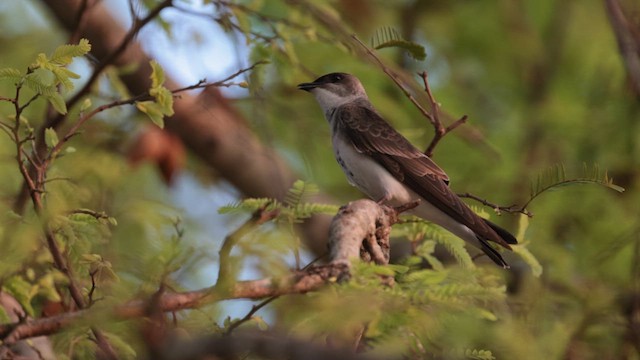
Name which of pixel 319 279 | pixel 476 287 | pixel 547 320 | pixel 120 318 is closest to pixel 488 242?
pixel 547 320

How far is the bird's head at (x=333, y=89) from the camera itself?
7875 mm

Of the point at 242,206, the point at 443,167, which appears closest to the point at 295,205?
the point at 242,206

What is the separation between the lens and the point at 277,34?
20.2 feet

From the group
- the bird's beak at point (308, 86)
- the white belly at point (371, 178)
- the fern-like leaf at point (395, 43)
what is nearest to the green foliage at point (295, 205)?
the fern-like leaf at point (395, 43)

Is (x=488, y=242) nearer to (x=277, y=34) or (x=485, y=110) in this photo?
(x=277, y=34)

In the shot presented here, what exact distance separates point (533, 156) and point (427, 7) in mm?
2763

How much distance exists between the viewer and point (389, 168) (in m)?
6.93

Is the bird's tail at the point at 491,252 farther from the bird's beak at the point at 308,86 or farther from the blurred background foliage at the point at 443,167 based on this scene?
the bird's beak at the point at 308,86

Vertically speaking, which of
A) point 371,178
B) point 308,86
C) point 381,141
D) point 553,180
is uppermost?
point 308,86

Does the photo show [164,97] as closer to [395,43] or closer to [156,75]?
[156,75]

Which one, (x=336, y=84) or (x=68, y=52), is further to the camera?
(x=336, y=84)

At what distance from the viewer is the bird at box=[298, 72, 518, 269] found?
5953 mm

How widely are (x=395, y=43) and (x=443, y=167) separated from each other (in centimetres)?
559

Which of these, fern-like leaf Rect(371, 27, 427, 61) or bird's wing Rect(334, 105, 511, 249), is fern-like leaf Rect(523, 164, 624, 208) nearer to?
fern-like leaf Rect(371, 27, 427, 61)
